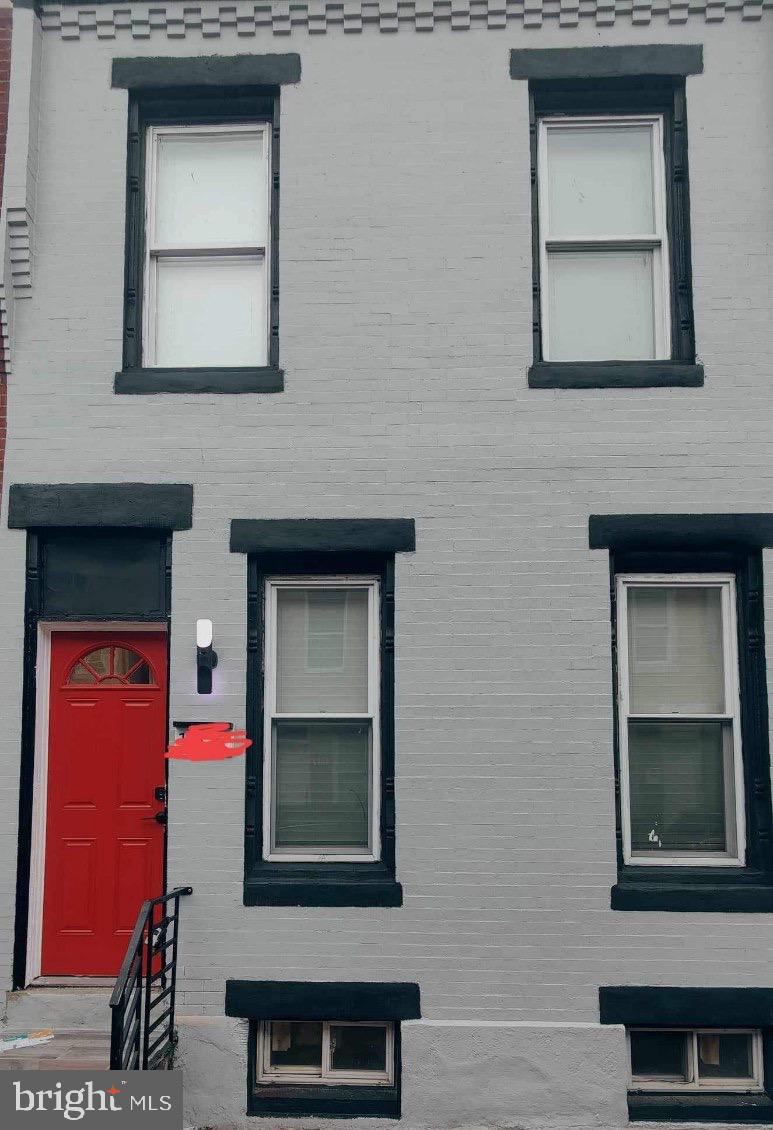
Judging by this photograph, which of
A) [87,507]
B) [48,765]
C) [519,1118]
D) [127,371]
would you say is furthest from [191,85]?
[519,1118]

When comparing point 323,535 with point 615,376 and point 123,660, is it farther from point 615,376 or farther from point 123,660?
point 615,376

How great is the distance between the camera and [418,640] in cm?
616

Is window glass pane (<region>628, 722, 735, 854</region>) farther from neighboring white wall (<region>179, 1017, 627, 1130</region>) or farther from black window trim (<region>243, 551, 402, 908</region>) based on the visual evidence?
black window trim (<region>243, 551, 402, 908</region>)

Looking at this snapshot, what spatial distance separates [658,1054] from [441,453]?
13.2 ft

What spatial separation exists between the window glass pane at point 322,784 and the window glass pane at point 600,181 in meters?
3.74

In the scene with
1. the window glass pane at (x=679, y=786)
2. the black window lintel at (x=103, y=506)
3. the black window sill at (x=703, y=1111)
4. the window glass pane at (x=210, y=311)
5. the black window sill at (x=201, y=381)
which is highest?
the window glass pane at (x=210, y=311)

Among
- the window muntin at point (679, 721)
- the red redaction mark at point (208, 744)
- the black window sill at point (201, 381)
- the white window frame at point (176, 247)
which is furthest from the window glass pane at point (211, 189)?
the window muntin at point (679, 721)

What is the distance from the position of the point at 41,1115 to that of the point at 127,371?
445cm

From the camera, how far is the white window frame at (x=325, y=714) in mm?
6199

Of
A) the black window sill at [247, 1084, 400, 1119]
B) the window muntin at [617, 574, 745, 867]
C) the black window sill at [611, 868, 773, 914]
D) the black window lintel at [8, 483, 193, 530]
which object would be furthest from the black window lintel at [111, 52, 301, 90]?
the black window sill at [247, 1084, 400, 1119]

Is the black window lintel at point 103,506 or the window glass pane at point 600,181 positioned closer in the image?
the black window lintel at point 103,506

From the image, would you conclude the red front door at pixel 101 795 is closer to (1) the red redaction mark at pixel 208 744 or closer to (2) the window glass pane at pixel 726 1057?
(1) the red redaction mark at pixel 208 744

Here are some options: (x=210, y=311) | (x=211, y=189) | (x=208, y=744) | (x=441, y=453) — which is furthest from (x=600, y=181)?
(x=208, y=744)

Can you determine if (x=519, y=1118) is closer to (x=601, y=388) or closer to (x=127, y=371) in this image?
(x=601, y=388)
